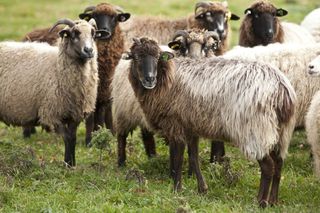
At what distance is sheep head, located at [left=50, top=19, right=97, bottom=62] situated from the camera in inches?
371

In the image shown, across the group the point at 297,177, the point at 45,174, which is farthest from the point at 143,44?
the point at 297,177

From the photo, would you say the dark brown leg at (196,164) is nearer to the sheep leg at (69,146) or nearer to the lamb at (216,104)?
the lamb at (216,104)

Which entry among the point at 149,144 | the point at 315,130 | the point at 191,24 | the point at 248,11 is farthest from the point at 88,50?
the point at 191,24

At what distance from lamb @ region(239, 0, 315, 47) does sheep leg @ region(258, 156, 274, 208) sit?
4400 millimetres

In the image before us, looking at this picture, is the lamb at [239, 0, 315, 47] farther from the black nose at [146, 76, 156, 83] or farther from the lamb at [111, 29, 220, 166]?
the black nose at [146, 76, 156, 83]

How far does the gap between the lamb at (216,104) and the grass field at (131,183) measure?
39 cm

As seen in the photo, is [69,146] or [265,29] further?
[265,29]

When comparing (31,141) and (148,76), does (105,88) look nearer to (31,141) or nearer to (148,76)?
(31,141)

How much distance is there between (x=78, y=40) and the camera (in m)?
9.52

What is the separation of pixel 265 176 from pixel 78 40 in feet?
10.9

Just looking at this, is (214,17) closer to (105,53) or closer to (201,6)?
(201,6)

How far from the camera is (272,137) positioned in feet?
25.1

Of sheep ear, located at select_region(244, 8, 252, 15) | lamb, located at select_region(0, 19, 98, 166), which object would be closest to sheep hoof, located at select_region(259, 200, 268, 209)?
lamb, located at select_region(0, 19, 98, 166)

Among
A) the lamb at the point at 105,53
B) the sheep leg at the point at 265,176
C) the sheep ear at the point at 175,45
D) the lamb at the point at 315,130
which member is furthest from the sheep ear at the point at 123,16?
the sheep leg at the point at 265,176
